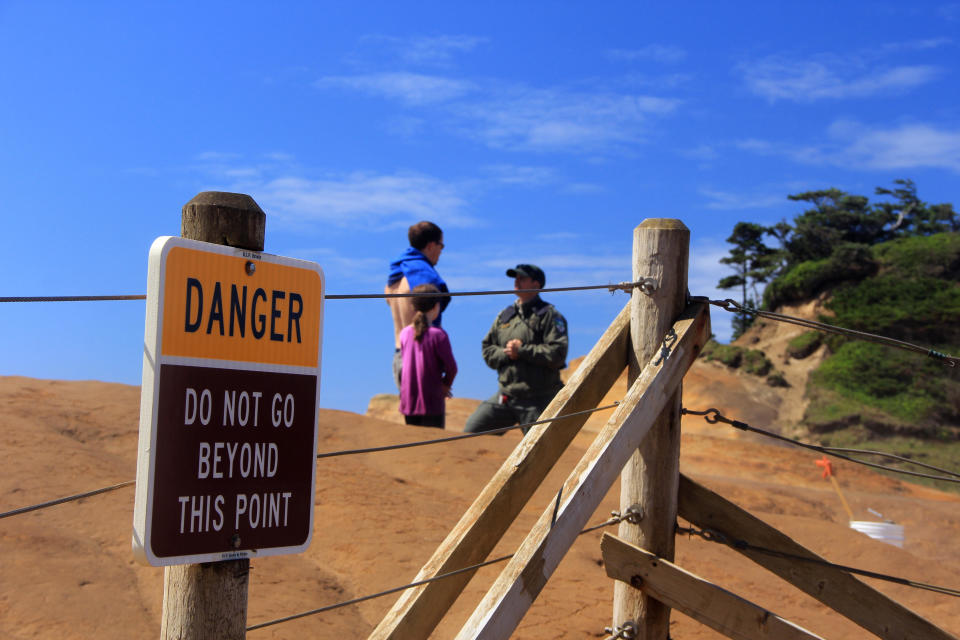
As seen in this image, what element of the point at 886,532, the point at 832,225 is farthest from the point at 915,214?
the point at 886,532

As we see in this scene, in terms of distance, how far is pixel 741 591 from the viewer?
5461 mm

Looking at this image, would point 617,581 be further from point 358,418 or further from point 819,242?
point 819,242

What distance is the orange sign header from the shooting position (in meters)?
1.74

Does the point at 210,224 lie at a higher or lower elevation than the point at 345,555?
higher

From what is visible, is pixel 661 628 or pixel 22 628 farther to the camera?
pixel 22 628

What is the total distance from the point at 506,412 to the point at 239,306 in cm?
585

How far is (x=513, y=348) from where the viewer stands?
7234mm

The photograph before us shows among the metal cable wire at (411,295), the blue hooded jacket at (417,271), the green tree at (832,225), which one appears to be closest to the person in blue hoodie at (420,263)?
the blue hooded jacket at (417,271)

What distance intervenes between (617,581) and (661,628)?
236 millimetres

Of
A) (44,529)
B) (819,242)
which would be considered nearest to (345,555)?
(44,529)

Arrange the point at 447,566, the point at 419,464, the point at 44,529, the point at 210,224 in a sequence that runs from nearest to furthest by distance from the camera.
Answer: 1. the point at 210,224
2. the point at 447,566
3. the point at 44,529
4. the point at 419,464

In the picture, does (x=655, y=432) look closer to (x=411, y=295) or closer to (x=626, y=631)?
(x=626, y=631)

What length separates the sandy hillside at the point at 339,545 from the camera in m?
4.18

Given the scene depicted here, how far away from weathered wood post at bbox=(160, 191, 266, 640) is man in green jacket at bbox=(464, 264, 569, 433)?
17.1 feet
